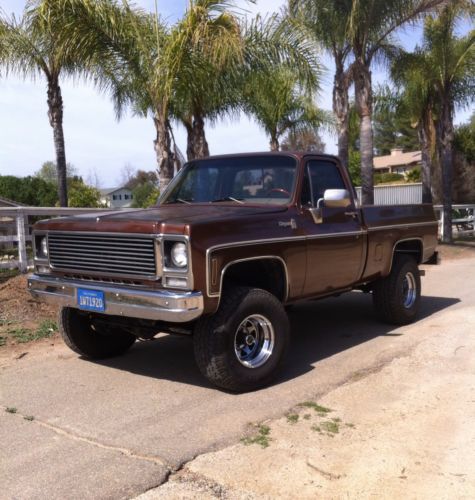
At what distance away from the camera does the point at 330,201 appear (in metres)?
5.92

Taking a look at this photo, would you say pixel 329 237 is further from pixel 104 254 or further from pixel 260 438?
pixel 260 438

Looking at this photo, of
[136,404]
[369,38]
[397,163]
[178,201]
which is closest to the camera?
[136,404]

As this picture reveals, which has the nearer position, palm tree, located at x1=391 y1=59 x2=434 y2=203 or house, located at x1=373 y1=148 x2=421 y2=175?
palm tree, located at x1=391 y1=59 x2=434 y2=203

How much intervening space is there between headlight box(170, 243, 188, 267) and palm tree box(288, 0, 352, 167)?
926cm

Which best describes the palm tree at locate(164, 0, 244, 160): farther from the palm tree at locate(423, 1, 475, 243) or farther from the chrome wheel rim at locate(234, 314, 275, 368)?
the palm tree at locate(423, 1, 475, 243)

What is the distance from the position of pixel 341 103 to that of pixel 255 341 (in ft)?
40.2

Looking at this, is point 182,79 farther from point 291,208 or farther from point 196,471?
point 196,471

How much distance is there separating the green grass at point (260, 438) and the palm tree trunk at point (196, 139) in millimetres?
9981

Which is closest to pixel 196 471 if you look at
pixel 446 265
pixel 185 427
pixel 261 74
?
pixel 185 427

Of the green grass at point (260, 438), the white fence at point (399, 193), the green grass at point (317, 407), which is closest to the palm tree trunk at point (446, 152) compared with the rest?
the white fence at point (399, 193)

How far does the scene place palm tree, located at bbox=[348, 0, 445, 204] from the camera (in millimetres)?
14203

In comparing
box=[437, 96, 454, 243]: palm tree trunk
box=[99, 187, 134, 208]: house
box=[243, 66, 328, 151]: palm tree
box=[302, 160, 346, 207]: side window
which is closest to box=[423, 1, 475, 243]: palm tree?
box=[437, 96, 454, 243]: palm tree trunk

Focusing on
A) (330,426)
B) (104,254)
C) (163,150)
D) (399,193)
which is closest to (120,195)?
(399,193)

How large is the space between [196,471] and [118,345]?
290 cm
